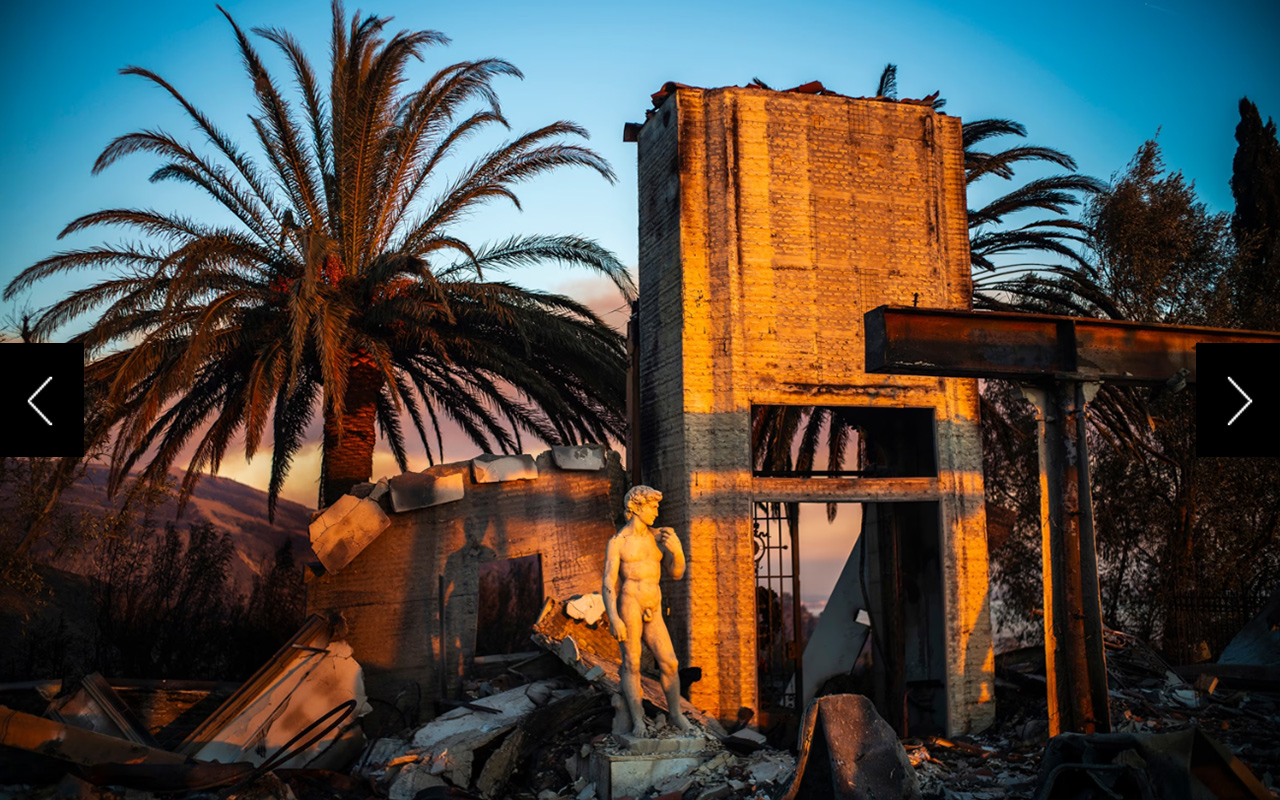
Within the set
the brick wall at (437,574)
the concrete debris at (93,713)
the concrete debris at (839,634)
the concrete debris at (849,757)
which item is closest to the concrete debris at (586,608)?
the brick wall at (437,574)

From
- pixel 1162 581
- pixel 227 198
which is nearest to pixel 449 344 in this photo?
pixel 227 198

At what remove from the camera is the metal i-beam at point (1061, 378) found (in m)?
9.16

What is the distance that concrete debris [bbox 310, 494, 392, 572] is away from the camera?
40.5ft

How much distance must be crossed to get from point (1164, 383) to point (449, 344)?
9.51 metres

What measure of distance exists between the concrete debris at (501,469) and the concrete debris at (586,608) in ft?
5.61

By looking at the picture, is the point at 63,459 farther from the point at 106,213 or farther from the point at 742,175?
the point at 742,175

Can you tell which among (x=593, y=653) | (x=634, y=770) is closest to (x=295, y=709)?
(x=593, y=653)

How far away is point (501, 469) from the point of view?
13164 millimetres

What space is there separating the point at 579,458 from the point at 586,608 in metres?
2.03

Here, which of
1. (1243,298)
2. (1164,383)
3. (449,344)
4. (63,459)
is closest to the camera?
(1164,383)

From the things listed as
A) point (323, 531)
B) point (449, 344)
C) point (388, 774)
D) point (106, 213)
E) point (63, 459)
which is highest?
point (106, 213)

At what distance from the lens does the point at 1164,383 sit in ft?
32.9

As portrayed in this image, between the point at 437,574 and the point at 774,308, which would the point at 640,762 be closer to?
the point at 437,574

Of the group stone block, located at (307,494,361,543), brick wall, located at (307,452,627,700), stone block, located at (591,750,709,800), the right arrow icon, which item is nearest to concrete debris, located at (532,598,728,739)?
brick wall, located at (307,452,627,700)
